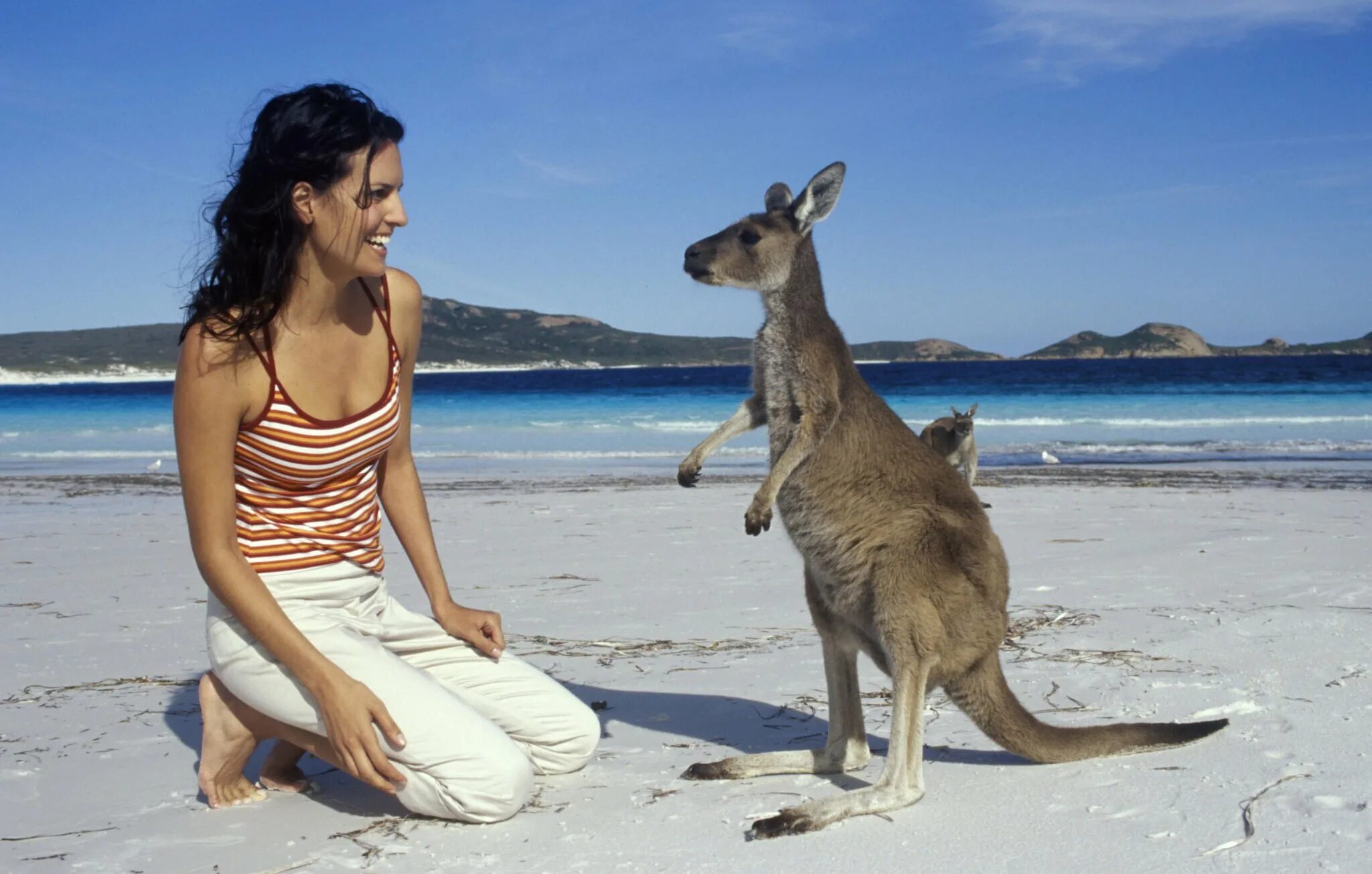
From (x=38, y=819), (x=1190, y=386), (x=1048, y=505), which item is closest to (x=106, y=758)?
(x=38, y=819)

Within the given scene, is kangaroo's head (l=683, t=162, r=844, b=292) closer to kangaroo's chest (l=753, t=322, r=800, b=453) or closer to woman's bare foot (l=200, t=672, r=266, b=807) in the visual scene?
kangaroo's chest (l=753, t=322, r=800, b=453)

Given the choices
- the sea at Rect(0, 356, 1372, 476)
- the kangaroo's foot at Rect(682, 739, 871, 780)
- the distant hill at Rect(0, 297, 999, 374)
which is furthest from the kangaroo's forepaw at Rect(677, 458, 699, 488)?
the distant hill at Rect(0, 297, 999, 374)

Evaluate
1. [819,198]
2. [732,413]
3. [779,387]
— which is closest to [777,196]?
[819,198]

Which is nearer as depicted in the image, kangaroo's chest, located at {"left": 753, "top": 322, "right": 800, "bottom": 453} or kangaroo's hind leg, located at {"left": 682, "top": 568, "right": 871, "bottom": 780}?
kangaroo's hind leg, located at {"left": 682, "top": 568, "right": 871, "bottom": 780}

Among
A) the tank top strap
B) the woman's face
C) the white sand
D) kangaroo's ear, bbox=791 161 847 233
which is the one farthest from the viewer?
kangaroo's ear, bbox=791 161 847 233

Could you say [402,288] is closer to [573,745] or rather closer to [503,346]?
[573,745]

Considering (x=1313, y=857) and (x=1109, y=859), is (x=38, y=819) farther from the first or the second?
(x=1313, y=857)

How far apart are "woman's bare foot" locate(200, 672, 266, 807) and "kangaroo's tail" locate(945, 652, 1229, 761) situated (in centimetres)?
149

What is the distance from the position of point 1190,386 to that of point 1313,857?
33.4 meters

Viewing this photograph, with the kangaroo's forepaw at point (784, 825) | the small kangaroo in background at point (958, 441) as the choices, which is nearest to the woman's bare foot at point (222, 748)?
the kangaroo's forepaw at point (784, 825)

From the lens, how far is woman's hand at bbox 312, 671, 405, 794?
224cm

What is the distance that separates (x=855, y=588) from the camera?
8.27ft

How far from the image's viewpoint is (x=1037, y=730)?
2514 millimetres

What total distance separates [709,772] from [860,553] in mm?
585
